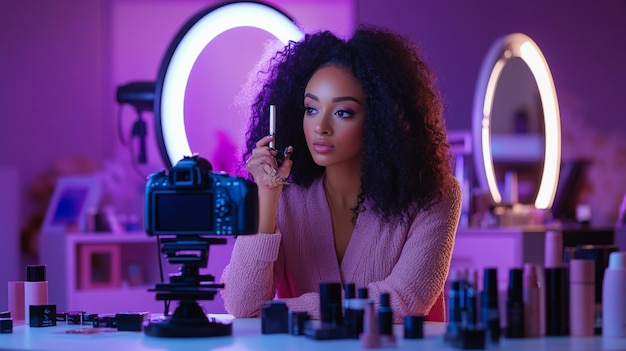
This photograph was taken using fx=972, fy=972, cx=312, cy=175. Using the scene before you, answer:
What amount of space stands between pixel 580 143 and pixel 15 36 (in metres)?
2.86

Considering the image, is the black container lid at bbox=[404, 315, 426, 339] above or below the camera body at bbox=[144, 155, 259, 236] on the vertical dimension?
below

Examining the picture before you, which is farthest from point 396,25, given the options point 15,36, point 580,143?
point 15,36

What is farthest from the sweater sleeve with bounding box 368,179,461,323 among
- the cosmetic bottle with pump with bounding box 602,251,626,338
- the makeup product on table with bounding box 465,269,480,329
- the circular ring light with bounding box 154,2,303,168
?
the circular ring light with bounding box 154,2,303,168

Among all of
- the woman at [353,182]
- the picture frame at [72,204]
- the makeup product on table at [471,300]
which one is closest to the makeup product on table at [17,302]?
the woman at [353,182]

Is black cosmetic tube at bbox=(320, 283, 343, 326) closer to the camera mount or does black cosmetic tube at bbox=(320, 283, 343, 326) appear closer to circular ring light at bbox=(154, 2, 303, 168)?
the camera mount

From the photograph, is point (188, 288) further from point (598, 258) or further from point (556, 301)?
A: point (598, 258)

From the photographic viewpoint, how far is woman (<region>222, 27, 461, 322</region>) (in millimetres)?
1942

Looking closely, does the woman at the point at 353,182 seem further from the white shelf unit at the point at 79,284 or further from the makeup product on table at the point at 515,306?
the white shelf unit at the point at 79,284

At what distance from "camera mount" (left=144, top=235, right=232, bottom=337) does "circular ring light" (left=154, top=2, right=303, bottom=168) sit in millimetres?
663

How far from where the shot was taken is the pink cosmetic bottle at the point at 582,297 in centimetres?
152

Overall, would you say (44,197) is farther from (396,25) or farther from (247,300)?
(247,300)

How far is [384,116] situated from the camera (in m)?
2.02

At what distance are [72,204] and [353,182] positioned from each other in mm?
2369

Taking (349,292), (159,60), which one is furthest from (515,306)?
(159,60)
